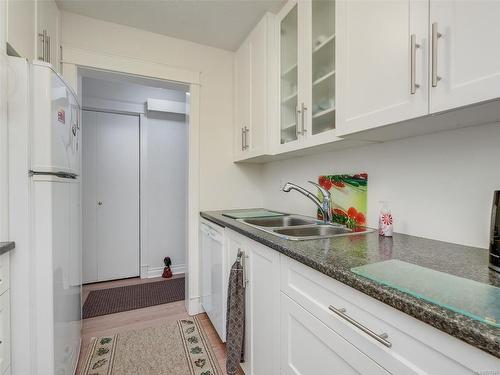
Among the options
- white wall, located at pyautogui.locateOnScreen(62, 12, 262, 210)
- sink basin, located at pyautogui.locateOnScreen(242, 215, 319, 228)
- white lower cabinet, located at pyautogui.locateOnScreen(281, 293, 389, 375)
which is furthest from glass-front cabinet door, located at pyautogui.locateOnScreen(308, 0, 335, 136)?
white wall, located at pyautogui.locateOnScreen(62, 12, 262, 210)

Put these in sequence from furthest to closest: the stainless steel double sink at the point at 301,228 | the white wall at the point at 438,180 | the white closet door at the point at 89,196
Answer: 1. the white closet door at the point at 89,196
2. the stainless steel double sink at the point at 301,228
3. the white wall at the point at 438,180

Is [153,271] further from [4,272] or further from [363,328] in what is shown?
[363,328]

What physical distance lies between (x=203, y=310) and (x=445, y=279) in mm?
2010

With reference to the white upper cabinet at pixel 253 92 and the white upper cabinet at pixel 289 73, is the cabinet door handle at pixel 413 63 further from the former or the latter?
the white upper cabinet at pixel 253 92

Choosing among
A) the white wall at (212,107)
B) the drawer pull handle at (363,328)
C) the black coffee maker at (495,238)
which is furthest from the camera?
the white wall at (212,107)

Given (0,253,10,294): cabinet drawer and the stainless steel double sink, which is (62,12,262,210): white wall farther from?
(0,253,10,294): cabinet drawer

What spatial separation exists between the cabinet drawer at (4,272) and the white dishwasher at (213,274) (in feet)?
3.40

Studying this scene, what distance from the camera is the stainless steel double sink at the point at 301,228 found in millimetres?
1268

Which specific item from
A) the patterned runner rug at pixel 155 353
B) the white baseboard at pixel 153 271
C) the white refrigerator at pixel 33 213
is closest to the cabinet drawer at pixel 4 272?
the white refrigerator at pixel 33 213

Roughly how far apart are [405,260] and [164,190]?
2.86 metres

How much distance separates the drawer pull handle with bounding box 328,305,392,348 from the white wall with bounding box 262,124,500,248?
0.66 m

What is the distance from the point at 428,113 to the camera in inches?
32.1

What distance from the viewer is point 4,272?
1.05m

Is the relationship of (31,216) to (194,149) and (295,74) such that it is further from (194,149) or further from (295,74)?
(295,74)
